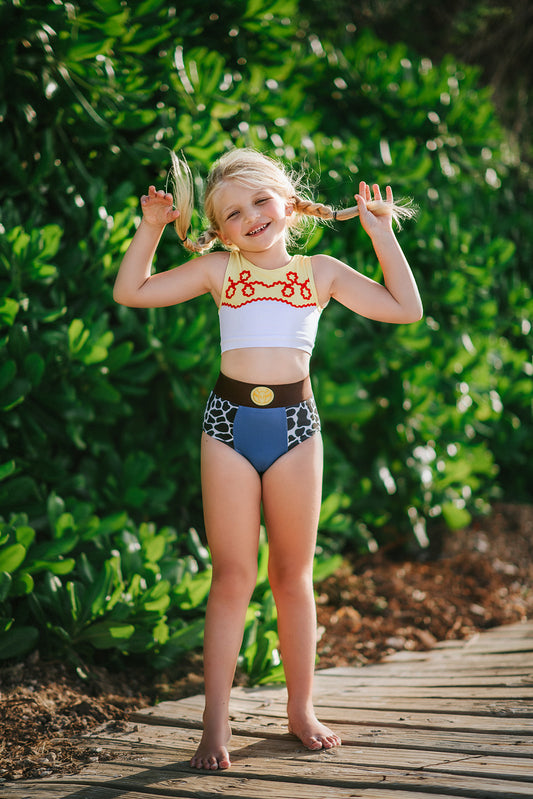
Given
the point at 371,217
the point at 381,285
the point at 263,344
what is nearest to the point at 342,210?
the point at 371,217

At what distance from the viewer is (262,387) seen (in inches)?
87.9

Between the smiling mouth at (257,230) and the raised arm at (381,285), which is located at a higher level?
the smiling mouth at (257,230)

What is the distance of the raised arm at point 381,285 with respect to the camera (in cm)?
223

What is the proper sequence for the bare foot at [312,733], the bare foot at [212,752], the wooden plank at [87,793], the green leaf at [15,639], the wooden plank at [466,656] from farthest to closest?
A: the wooden plank at [466,656]
the green leaf at [15,639]
the bare foot at [312,733]
the bare foot at [212,752]
the wooden plank at [87,793]

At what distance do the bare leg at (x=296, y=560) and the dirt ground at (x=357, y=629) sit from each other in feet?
1.81

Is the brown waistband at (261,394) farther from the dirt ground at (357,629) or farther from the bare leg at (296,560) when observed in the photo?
the dirt ground at (357,629)

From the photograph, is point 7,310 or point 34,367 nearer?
point 7,310

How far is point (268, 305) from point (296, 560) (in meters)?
0.72

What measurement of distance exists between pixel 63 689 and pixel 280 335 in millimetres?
1404

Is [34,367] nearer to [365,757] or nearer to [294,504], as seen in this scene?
[294,504]

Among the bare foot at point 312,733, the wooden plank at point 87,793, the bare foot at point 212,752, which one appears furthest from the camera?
the bare foot at point 312,733

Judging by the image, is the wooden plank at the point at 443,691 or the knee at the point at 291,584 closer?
the knee at the point at 291,584

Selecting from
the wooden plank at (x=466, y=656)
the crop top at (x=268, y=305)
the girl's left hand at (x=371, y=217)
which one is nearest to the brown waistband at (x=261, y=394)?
the crop top at (x=268, y=305)

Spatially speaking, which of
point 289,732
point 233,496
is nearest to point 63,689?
point 289,732
